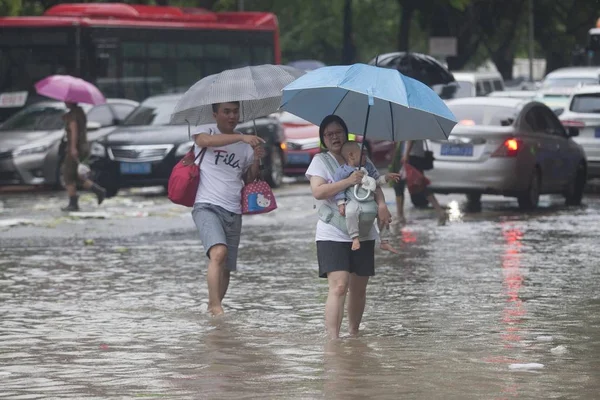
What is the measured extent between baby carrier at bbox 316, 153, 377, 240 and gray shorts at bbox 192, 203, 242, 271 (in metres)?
1.42

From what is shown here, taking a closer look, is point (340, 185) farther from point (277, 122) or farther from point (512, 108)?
point (277, 122)

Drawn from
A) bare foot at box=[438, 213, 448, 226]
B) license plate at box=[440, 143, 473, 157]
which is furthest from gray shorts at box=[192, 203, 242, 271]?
license plate at box=[440, 143, 473, 157]

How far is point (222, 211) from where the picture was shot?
10.9 metres

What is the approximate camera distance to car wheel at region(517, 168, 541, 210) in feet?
69.2

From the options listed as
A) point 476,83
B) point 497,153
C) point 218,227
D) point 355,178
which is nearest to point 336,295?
point 355,178

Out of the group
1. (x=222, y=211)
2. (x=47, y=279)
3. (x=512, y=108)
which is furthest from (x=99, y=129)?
(x=222, y=211)

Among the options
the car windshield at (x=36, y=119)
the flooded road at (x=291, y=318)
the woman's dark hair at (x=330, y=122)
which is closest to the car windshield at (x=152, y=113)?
the car windshield at (x=36, y=119)

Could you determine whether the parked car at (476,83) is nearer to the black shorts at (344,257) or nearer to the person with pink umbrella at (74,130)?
the person with pink umbrella at (74,130)

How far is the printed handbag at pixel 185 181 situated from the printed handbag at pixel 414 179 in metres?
8.23

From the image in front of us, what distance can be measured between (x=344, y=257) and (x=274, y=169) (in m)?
17.4

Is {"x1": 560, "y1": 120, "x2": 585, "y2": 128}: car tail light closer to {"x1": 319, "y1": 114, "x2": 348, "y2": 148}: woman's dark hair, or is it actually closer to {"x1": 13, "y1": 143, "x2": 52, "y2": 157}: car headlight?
{"x1": 13, "y1": 143, "x2": 52, "y2": 157}: car headlight

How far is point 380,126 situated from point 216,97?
1234mm

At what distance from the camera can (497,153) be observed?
20.7 metres

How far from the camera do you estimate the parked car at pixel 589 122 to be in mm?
25078
